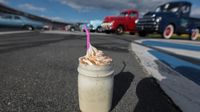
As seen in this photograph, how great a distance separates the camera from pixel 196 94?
296 cm

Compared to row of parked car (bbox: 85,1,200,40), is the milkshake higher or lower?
lower

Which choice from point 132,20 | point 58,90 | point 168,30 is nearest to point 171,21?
point 168,30

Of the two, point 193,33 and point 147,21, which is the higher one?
point 147,21

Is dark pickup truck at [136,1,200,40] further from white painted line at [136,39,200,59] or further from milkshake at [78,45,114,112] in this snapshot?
milkshake at [78,45,114,112]

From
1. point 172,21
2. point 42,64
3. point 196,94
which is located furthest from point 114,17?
point 196,94

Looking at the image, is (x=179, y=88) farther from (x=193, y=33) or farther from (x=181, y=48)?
(x=193, y=33)

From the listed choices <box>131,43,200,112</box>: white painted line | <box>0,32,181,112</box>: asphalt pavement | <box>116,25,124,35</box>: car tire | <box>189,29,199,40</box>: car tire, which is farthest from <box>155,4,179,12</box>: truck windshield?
<box>0,32,181,112</box>: asphalt pavement

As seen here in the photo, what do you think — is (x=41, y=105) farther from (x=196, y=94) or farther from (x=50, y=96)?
(x=196, y=94)

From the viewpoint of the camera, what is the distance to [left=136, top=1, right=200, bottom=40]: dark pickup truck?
44.4ft

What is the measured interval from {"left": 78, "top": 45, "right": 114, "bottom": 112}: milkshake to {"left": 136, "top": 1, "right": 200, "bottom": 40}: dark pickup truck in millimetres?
12346

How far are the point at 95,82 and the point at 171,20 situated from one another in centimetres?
1327

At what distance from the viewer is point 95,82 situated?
1989 millimetres

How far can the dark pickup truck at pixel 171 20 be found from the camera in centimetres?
1354

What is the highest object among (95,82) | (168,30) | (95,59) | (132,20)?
(132,20)
